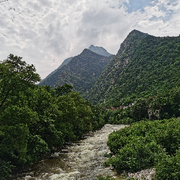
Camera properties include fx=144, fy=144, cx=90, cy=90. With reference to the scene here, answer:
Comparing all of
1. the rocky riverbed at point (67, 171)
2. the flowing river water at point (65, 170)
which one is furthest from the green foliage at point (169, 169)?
the flowing river water at point (65, 170)

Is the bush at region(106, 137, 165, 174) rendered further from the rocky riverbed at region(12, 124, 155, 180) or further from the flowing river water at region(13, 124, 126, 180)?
the flowing river water at region(13, 124, 126, 180)

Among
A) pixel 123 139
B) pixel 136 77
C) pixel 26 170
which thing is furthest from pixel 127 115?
pixel 136 77

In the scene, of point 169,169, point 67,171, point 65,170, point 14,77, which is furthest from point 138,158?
point 14,77

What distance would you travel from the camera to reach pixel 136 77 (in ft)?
611

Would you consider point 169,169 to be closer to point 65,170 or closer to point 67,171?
point 67,171

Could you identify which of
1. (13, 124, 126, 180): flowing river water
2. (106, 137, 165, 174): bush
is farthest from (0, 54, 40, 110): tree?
(106, 137, 165, 174): bush

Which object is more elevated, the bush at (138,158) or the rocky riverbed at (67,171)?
the bush at (138,158)

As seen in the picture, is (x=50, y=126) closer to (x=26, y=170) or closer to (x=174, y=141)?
(x=26, y=170)

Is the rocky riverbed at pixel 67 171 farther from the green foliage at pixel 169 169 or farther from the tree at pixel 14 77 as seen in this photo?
the tree at pixel 14 77

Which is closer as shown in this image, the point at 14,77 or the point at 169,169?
the point at 169,169

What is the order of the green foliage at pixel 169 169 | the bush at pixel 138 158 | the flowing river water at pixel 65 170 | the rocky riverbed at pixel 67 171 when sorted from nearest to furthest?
1. the green foliage at pixel 169 169
2. the bush at pixel 138 158
3. the rocky riverbed at pixel 67 171
4. the flowing river water at pixel 65 170

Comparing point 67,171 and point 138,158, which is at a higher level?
point 138,158

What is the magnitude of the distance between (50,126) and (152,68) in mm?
177816

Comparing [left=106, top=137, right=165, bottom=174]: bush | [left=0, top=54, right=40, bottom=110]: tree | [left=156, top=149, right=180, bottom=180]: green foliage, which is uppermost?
[left=0, top=54, right=40, bottom=110]: tree
